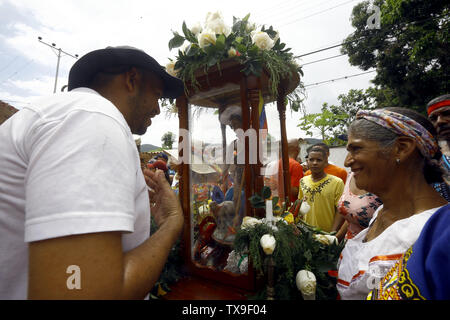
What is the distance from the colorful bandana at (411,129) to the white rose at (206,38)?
4.74ft

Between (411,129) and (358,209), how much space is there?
44.7 inches

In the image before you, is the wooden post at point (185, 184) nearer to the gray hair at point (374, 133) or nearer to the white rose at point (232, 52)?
the white rose at point (232, 52)

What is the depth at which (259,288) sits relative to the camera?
2.03 meters

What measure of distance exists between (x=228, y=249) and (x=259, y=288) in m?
0.47

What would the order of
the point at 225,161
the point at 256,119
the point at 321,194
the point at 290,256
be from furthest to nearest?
the point at 321,194 → the point at 225,161 → the point at 256,119 → the point at 290,256

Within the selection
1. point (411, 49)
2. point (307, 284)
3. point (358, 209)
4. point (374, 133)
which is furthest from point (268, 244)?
point (411, 49)

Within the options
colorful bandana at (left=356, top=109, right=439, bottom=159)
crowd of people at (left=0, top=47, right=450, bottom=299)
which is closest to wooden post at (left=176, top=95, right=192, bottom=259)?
crowd of people at (left=0, top=47, right=450, bottom=299)

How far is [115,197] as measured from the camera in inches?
22.9

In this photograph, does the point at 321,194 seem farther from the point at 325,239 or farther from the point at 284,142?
the point at 325,239

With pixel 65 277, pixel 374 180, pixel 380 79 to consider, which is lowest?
pixel 65 277
